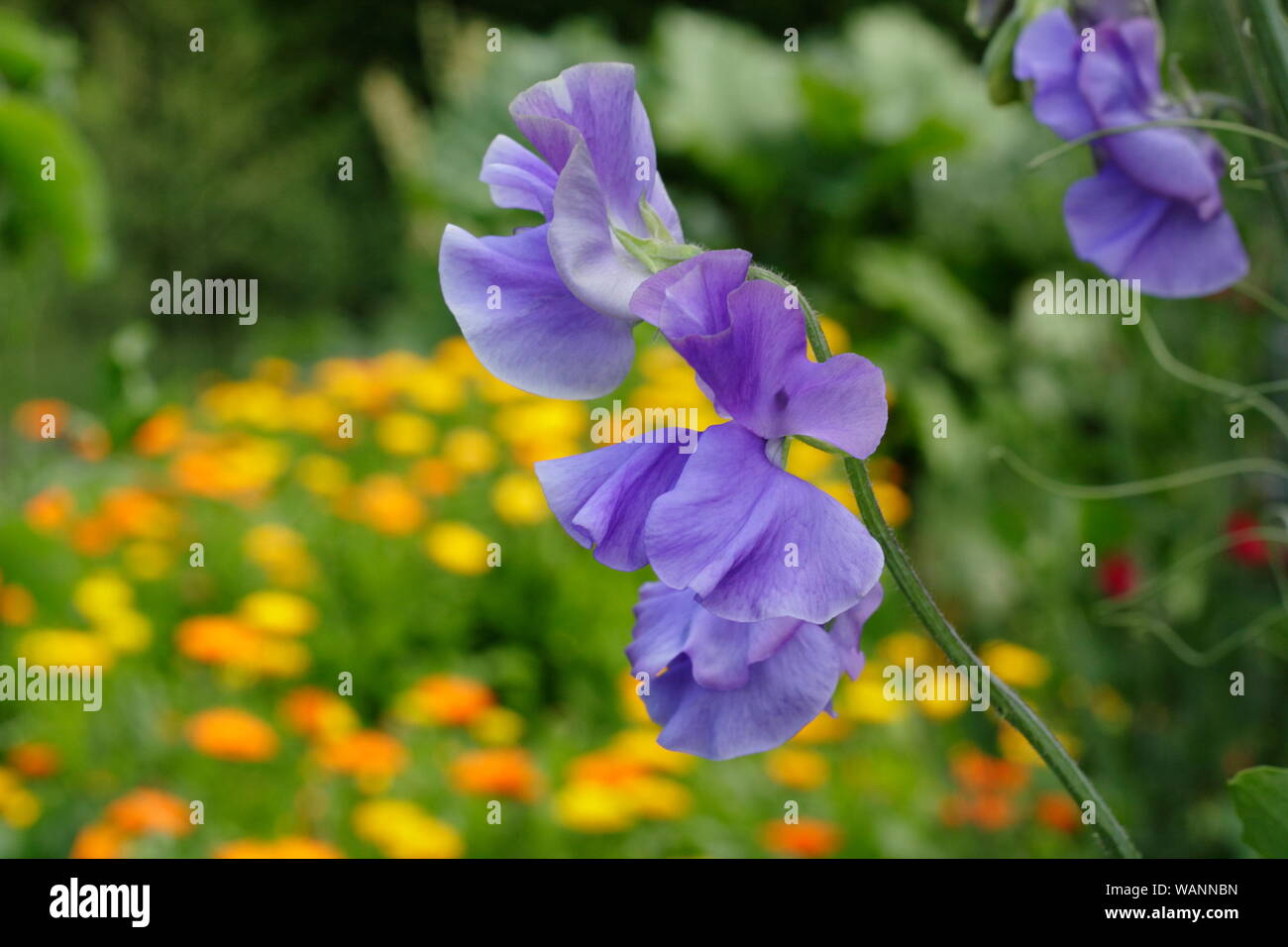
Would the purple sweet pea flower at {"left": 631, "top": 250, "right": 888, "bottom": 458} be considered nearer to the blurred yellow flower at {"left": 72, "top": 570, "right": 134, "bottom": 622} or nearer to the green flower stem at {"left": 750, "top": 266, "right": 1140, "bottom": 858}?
the green flower stem at {"left": 750, "top": 266, "right": 1140, "bottom": 858}

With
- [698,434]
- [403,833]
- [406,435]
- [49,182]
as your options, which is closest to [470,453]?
[406,435]

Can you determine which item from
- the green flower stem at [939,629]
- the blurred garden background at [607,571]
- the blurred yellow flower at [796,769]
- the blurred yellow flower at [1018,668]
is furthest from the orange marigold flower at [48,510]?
the green flower stem at [939,629]

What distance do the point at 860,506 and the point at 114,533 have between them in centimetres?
192

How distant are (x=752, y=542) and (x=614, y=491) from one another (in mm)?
46

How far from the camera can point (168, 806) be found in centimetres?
130

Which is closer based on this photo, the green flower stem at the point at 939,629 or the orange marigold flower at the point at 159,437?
the green flower stem at the point at 939,629

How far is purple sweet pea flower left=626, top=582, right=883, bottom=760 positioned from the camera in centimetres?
38

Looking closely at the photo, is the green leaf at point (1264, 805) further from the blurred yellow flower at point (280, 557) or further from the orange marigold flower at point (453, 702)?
the blurred yellow flower at point (280, 557)

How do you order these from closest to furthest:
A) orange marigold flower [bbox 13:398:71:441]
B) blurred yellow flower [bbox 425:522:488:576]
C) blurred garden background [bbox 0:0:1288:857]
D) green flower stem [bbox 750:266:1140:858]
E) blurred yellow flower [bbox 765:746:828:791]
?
green flower stem [bbox 750:266:1140:858], blurred garden background [bbox 0:0:1288:857], blurred yellow flower [bbox 765:746:828:791], blurred yellow flower [bbox 425:522:488:576], orange marigold flower [bbox 13:398:71:441]

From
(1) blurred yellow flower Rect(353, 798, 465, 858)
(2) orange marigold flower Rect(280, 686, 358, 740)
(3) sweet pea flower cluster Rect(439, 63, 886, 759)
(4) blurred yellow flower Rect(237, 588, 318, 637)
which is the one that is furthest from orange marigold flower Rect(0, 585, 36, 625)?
(3) sweet pea flower cluster Rect(439, 63, 886, 759)

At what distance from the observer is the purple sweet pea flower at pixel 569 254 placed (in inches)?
14.9

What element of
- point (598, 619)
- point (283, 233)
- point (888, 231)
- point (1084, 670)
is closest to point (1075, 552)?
point (1084, 670)

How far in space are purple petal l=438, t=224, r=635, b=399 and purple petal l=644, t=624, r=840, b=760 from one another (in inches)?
3.9

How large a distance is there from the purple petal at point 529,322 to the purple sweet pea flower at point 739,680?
7 cm
